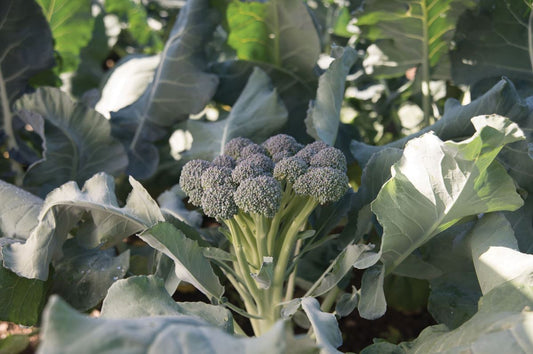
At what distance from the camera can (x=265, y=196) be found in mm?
680

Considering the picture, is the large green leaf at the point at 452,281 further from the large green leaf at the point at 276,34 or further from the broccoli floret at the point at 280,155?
the large green leaf at the point at 276,34

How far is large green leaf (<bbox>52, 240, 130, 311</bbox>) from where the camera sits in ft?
2.75

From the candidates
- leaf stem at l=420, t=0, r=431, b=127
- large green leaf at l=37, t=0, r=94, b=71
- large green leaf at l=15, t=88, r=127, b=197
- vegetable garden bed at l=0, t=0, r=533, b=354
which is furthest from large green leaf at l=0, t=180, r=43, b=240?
leaf stem at l=420, t=0, r=431, b=127

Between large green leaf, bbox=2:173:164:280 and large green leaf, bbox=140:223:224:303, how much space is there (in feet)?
0.26

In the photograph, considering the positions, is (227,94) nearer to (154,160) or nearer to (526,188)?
(154,160)

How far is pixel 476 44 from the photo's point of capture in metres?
1.10

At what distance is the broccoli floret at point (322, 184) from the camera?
702 millimetres

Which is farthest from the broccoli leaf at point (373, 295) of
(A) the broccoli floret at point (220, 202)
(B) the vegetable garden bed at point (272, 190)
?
(A) the broccoli floret at point (220, 202)

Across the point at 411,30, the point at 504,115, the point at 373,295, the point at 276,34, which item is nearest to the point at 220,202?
the point at 373,295

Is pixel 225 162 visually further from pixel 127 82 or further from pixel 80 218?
pixel 127 82

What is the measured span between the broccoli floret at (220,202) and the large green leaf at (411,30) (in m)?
0.62

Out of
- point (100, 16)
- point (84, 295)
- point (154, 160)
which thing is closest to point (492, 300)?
point (84, 295)

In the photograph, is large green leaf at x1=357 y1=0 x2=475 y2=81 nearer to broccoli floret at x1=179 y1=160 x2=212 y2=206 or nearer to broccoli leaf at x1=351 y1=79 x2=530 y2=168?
broccoli leaf at x1=351 y1=79 x2=530 y2=168

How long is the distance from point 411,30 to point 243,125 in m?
0.45
